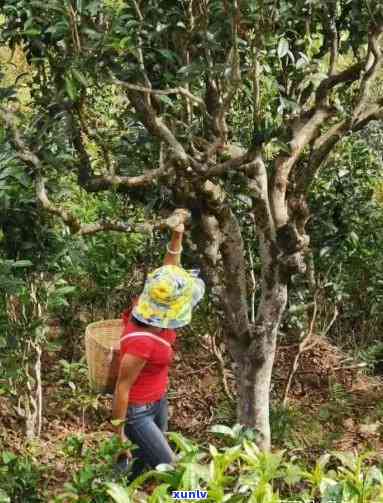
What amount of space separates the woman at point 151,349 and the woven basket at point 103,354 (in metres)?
0.21

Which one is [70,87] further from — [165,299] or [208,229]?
[208,229]

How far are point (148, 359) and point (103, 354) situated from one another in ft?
2.49

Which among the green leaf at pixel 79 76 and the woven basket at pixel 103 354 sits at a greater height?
the green leaf at pixel 79 76

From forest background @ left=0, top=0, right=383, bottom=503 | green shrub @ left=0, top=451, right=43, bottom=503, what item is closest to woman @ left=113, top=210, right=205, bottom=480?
forest background @ left=0, top=0, right=383, bottom=503

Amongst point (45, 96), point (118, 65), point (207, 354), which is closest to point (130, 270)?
point (207, 354)

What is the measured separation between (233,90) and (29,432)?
2360mm

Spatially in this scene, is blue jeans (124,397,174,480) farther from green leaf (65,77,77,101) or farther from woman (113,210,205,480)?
green leaf (65,77,77,101)

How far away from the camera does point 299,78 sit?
3.29 meters

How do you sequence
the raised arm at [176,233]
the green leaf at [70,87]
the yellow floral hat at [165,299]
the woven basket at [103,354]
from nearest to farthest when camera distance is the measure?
the green leaf at [70,87]
the yellow floral hat at [165,299]
the raised arm at [176,233]
the woven basket at [103,354]

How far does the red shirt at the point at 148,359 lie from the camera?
2.98 metres

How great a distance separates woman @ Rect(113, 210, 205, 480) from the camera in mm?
2960

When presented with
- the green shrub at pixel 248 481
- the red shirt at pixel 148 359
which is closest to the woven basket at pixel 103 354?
A: the red shirt at pixel 148 359

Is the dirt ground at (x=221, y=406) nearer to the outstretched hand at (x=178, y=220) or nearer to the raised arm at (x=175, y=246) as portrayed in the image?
the raised arm at (x=175, y=246)

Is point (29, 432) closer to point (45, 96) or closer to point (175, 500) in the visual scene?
point (45, 96)
